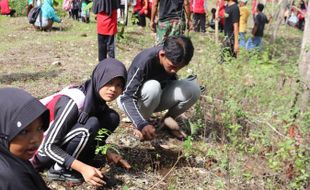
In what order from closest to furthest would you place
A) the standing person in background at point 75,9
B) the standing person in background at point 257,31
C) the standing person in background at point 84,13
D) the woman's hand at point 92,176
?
the woman's hand at point 92,176 → the standing person in background at point 257,31 → the standing person in background at point 84,13 → the standing person in background at point 75,9

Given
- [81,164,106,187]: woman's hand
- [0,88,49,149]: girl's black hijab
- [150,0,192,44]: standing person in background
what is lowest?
[81,164,106,187]: woman's hand

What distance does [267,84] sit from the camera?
4555 millimetres

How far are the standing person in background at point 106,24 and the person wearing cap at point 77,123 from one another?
326 centimetres

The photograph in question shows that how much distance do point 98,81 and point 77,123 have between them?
295 millimetres

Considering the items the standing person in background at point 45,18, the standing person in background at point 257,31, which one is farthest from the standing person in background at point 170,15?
the standing person in background at point 45,18

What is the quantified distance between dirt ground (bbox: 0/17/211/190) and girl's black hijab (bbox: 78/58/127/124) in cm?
51

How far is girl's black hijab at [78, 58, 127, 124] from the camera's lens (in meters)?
2.61

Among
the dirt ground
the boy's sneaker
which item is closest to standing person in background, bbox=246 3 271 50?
the dirt ground

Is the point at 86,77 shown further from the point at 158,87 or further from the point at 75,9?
the point at 75,9

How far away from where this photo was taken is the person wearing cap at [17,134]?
1.65 meters

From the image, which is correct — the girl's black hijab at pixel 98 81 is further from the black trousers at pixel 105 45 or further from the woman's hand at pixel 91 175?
the black trousers at pixel 105 45

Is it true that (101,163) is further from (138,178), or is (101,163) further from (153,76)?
(153,76)

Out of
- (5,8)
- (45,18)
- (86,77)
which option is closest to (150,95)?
(86,77)

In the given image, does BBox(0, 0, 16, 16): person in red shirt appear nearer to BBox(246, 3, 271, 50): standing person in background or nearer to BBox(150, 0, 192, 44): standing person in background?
BBox(246, 3, 271, 50): standing person in background
